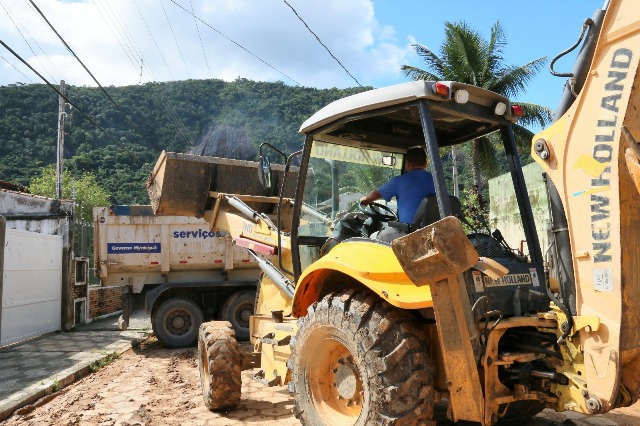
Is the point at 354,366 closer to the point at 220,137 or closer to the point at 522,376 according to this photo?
the point at 522,376

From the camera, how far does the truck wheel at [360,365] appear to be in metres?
3.01

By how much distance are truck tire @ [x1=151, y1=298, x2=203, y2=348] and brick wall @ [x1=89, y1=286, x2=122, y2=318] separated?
417cm

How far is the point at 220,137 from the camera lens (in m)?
55.9

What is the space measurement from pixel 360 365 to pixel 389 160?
196 cm

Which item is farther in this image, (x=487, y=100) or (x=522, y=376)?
(x=487, y=100)

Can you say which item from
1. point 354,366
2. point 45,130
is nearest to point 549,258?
point 354,366

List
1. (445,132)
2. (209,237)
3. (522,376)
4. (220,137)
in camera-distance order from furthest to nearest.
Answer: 1. (220,137)
2. (209,237)
3. (445,132)
4. (522,376)

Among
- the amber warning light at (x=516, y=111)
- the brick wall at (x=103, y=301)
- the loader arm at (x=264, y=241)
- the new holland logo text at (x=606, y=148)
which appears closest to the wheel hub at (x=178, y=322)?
the loader arm at (x=264, y=241)

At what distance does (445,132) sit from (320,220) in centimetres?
123

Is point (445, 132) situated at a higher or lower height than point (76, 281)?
higher

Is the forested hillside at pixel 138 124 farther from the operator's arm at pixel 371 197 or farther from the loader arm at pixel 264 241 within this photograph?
the operator's arm at pixel 371 197

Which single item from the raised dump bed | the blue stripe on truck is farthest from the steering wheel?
the blue stripe on truck

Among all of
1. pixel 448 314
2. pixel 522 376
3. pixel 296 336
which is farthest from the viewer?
pixel 296 336

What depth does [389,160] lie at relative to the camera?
463 cm
